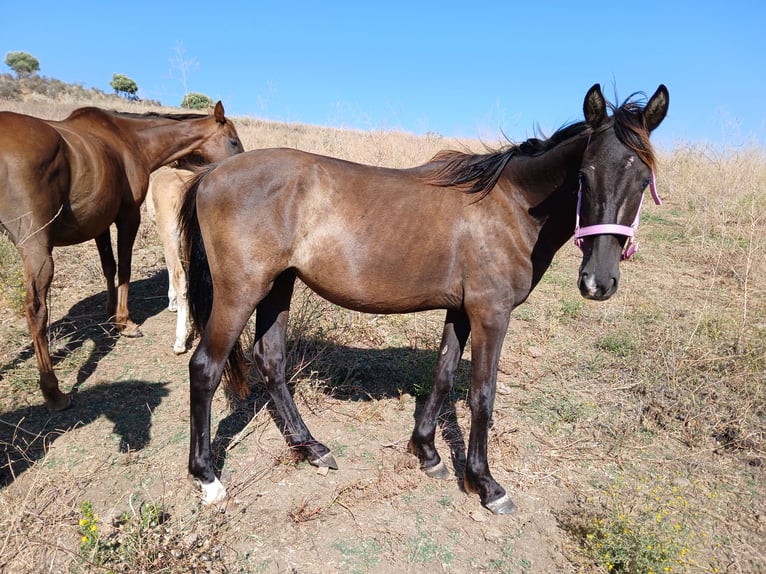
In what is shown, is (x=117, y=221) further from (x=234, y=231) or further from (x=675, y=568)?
(x=675, y=568)

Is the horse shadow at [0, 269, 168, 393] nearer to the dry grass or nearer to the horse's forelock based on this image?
the dry grass

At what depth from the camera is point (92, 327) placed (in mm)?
4715

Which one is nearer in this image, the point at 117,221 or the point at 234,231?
the point at 234,231

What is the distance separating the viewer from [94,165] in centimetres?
394

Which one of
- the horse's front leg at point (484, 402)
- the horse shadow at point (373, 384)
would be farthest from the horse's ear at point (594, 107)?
the horse shadow at point (373, 384)

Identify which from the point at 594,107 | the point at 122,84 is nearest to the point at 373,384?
the point at 594,107

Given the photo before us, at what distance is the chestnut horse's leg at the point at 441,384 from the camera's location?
2967 millimetres

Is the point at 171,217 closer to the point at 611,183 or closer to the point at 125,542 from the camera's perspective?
the point at 125,542

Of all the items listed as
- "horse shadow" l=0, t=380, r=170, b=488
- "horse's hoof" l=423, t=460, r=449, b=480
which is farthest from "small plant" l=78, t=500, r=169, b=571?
"horse's hoof" l=423, t=460, r=449, b=480

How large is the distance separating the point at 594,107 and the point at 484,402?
1675mm

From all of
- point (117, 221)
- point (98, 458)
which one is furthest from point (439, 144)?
point (98, 458)

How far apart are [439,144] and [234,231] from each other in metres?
9.02

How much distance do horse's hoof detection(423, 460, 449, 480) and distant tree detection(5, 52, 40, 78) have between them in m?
39.8

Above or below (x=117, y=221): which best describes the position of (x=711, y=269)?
above
